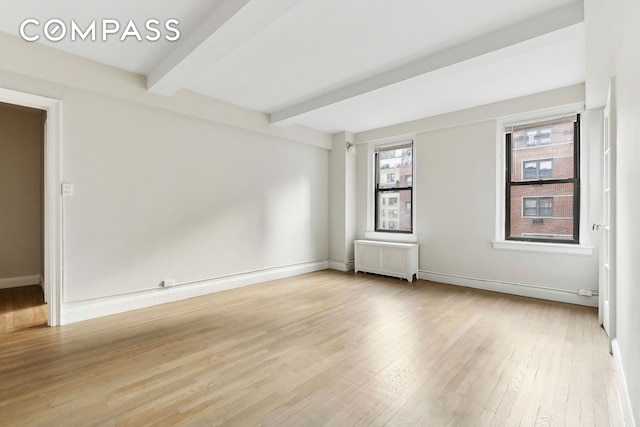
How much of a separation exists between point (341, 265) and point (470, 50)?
13.9ft

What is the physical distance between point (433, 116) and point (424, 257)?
7.73 ft

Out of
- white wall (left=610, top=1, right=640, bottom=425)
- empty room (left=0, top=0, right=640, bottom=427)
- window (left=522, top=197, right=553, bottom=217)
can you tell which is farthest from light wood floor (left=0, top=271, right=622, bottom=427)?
window (left=522, top=197, right=553, bottom=217)

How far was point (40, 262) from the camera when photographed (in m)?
4.95

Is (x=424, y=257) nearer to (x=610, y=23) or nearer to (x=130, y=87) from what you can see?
(x=610, y=23)

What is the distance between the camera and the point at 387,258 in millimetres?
5438

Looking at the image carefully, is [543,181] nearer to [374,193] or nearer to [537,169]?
[537,169]

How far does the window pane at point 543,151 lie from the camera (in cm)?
406

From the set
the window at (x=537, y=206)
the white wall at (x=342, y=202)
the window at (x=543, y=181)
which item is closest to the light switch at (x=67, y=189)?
the white wall at (x=342, y=202)

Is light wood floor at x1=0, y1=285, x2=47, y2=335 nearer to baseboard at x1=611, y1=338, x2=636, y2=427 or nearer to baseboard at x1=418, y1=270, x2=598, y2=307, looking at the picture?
baseboard at x1=611, y1=338, x2=636, y2=427

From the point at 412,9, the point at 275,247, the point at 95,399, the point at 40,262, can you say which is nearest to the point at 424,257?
the point at 275,247

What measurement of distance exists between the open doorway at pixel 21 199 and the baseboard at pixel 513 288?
6.05m

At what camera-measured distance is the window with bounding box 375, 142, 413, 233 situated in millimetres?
5688

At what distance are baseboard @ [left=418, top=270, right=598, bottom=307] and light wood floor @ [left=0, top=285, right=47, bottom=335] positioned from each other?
5177mm

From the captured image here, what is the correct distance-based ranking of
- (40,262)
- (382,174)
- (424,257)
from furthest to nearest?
(382,174) < (424,257) < (40,262)
